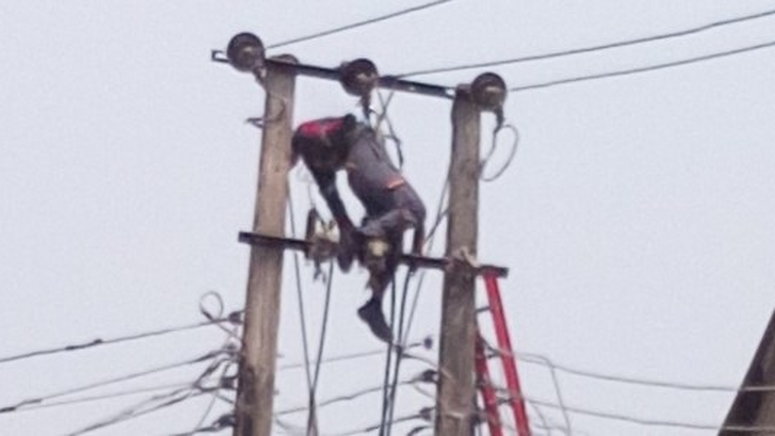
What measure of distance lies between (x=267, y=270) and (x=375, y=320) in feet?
2.51

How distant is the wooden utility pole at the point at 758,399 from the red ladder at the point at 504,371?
4.96 ft

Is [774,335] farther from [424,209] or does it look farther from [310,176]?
[310,176]

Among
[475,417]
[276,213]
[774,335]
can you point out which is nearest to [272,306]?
[276,213]

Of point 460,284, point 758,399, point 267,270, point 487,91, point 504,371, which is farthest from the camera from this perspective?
point 504,371

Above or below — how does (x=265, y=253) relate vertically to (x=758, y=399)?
above

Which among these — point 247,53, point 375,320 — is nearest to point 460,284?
point 375,320

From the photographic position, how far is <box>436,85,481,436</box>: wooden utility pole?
426 inches

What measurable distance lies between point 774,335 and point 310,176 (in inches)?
105

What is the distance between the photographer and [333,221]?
11.1 metres

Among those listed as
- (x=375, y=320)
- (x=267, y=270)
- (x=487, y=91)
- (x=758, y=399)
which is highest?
(x=487, y=91)

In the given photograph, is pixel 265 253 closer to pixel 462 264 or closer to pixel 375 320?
pixel 375 320

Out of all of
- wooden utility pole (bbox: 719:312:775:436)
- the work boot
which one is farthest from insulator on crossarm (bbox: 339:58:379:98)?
wooden utility pole (bbox: 719:312:775:436)

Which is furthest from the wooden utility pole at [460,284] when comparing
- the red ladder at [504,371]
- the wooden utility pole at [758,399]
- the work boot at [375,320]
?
the wooden utility pole at [758,399]

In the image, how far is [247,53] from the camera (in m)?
11.2
